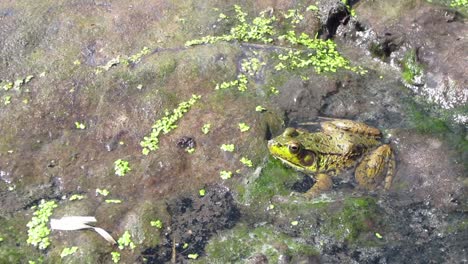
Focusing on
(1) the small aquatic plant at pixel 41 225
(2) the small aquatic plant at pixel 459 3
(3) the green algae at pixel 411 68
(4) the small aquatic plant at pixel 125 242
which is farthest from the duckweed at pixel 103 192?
(2) the small aquatic plant at pixel 459 3

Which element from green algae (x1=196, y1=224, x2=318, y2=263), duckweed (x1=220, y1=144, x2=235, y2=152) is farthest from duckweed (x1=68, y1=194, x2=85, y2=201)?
duckweed (x1=220, y1=144, x2=235, y2=152)

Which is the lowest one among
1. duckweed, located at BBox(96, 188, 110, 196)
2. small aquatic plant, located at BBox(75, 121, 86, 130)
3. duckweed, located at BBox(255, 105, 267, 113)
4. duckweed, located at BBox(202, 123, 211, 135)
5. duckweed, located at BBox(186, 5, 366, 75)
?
duckweed, located at BBox(96, 188, 110, 196)

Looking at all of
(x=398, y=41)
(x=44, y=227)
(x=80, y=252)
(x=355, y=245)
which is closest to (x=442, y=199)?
(x=355, y=245)

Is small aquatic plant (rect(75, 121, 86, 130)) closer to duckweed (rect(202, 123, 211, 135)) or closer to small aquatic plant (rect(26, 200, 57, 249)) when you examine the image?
small aquatic plant (rect(26, 200, 57, 249))

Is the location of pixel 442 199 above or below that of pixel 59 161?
above

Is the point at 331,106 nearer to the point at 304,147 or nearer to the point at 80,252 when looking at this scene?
the point at 304,147

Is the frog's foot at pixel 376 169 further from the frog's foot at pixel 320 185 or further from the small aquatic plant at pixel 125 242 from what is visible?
the small aquatic plant at pixel 125 242

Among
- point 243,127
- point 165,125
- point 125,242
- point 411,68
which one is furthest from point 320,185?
point 411,68
